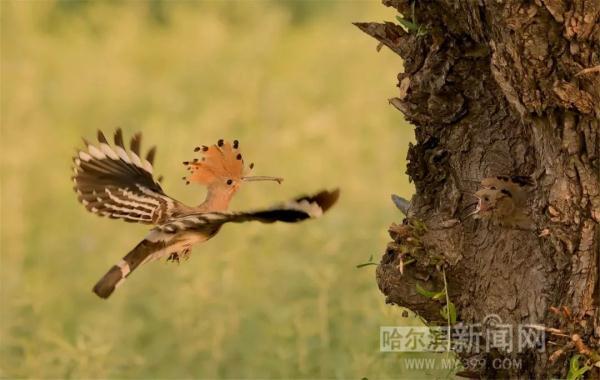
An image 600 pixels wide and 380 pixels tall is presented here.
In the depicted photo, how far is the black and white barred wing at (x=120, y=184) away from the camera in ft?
10.2

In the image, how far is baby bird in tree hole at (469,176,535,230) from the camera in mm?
3230

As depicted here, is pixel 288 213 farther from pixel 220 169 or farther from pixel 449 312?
pixel 449 312

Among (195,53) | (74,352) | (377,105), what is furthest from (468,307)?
(195,53)

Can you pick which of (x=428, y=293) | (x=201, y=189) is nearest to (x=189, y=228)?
(x=428, y=293)

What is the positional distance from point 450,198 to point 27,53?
6015 millimetres

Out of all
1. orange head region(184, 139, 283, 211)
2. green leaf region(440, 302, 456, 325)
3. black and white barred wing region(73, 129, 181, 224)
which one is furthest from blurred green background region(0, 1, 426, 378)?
orange head region(184, 139, 283, 211)

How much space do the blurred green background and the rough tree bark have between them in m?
0.94

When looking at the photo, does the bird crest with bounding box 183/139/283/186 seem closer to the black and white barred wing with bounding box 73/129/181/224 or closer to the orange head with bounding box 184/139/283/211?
the orange head with bounding box 184/139/283/211

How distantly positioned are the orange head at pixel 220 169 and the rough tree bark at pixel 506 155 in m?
0.60

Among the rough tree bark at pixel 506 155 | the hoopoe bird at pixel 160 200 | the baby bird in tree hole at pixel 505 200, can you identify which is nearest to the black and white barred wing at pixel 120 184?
the hoopoe bird at pixel 160 200

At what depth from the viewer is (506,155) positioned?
11.0 feet

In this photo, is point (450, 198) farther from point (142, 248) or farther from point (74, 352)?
point (74, 352)

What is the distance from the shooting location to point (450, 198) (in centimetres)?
340

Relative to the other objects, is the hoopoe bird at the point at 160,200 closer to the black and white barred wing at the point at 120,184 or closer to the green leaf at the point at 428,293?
the black and white barred wing at the point at 120,184
